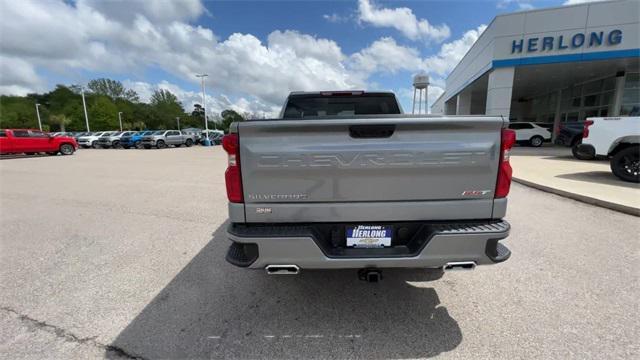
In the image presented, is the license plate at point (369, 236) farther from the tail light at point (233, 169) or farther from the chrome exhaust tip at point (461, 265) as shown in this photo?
the tail light at point (233, 169)

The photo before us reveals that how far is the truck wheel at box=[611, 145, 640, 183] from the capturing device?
23.9 ft

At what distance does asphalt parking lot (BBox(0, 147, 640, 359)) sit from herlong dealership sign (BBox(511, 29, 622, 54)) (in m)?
15.3

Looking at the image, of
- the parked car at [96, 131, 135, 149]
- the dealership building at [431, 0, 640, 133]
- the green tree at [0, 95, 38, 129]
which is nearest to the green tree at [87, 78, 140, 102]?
the green tree at [0, 95, 38, 129]

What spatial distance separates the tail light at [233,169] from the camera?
2.11m

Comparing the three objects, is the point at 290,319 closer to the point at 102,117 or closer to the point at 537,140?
the point at 537,140

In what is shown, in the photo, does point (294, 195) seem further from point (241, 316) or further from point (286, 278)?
point (286, 278)

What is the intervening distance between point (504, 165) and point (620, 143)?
845 centimetres

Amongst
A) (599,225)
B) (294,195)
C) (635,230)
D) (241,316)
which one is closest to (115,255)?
(241,316)

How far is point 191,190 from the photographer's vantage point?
7816 mm

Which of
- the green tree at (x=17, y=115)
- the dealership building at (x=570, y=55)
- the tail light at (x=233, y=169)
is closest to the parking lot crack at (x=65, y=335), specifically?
the tail light at (x=233, y=169)

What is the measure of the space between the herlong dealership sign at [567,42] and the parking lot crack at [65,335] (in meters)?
20.6

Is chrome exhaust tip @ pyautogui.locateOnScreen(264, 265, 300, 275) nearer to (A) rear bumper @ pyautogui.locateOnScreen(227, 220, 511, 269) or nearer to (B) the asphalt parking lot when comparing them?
(A) rear bumper @ pyautogui.locateOnScreen(227, 220, 511, 269)

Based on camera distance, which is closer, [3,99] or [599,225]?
[599,225]

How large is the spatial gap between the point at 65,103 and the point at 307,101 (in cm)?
11243
